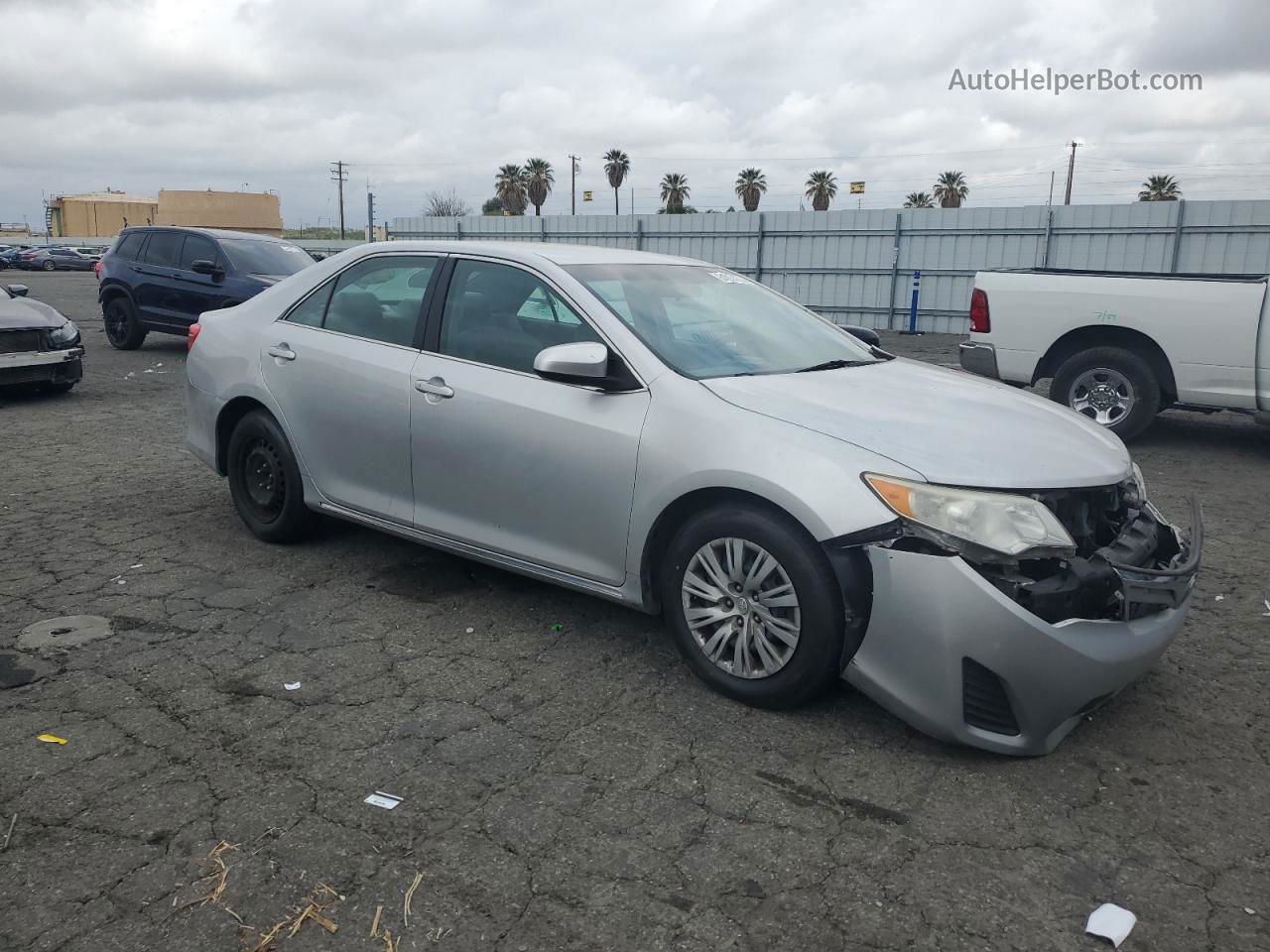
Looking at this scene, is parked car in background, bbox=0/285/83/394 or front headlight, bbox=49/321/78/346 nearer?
parked car in background, bbox=0/285/83/394

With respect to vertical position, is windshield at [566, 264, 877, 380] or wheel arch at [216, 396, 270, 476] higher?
windshield at [566, 264, 877, 380]

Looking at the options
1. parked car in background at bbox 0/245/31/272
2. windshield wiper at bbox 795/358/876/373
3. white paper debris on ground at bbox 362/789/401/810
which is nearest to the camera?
white paper debris on ground at bbox 362/789/401/810

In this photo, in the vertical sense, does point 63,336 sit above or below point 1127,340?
below

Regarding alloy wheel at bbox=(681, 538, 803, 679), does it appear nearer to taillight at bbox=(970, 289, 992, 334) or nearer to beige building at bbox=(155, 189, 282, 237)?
taillight at bbox=(970, 289, 992, 334)

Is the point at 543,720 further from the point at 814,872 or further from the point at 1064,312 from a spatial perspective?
the point at 1064,312

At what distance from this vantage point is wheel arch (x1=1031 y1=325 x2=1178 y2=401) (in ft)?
27.6

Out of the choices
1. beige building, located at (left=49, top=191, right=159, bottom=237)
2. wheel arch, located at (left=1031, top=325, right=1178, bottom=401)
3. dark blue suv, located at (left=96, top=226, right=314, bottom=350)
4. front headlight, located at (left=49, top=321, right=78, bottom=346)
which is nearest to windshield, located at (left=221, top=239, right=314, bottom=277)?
dark blue suv, located at (left=96, top=226, right=314, bottom=350)

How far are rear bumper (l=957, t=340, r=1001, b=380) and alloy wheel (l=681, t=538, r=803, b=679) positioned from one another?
6323 millimetres

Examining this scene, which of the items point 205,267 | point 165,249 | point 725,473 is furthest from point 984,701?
point 165,249

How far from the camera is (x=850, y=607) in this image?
3189 millimetres

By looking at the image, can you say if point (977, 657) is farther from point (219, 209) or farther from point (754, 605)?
point (219, 209)

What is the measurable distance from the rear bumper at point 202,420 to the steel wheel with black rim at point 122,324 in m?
9.67

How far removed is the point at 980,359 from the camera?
29.7 feet

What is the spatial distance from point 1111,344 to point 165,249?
38.3ft
